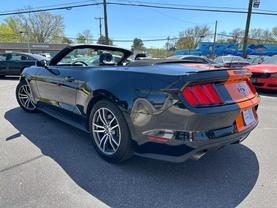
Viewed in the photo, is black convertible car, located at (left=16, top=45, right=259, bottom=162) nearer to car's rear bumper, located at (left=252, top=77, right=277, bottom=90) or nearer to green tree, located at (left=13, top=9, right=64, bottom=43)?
car's rear bumper, located at (left=252, top=77, right=277, bottom=90)

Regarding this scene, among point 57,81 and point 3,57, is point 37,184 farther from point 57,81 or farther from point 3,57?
point 3,57

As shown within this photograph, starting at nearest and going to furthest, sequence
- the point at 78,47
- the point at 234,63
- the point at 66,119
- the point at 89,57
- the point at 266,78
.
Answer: the point at 66,119 < the point at 78,47 < the point at 89,57 < the point at 266,78 < the point at 234,63

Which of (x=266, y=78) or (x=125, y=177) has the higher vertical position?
(x=266, y=78)

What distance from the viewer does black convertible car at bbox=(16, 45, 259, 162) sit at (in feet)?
7.55

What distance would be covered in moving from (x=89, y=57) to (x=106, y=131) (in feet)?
7.11

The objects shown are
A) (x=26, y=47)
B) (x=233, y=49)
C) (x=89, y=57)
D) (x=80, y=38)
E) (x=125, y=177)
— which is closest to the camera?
(x=125, y=177)

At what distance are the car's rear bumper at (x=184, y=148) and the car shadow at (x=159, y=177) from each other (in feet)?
1.09

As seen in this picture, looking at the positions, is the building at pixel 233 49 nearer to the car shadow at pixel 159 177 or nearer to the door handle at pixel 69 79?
the door handle at pixel 69 79

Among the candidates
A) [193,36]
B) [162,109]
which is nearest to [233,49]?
[193,36]

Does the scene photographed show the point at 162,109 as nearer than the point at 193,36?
Yes

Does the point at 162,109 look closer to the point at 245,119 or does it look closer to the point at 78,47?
the point at 245,119

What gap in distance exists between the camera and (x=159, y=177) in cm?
269

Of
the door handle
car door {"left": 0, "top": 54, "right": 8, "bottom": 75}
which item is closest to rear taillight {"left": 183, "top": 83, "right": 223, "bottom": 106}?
the door handle

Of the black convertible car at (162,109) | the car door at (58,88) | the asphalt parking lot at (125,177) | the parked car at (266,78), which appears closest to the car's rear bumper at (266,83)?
the parked car at (266,78)
